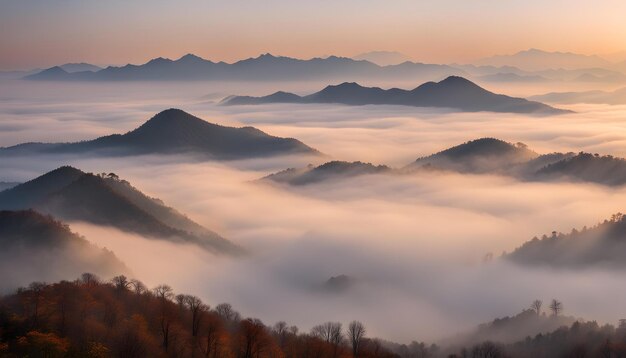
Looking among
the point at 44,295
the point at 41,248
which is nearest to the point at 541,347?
the point at 44,295

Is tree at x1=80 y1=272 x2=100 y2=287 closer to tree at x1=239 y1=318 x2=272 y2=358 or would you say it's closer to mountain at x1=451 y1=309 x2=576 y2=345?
tree at x1=239 y1=318 x2=272 y2=358

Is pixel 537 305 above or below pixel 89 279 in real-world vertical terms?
below

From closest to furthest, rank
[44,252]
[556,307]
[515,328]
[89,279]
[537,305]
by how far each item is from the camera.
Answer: [89,279]
[44,252]
[515,328]
[556,307]
[537,305]

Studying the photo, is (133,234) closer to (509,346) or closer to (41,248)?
(41,248)

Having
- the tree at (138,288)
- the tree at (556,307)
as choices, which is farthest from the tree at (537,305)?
the tree at (138,288)

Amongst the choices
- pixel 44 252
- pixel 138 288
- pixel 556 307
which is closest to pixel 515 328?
pixel 556 307

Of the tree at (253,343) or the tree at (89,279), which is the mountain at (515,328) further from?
the tree at (89,279)

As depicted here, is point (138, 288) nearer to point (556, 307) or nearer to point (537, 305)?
point (556, 307)

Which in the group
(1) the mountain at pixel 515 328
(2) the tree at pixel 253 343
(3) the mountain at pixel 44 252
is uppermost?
(3) the mountain at pixel 44 252

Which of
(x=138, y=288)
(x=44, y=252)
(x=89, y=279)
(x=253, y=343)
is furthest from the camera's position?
(x=44, y=252)
